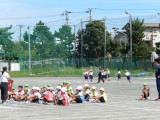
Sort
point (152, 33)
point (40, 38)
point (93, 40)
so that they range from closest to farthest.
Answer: point (93, 40) < point (152, 33) < point (40, 38)

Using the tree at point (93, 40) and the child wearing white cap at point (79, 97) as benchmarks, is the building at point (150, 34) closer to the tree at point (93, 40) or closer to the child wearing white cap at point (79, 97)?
the tree at point (93, 40)

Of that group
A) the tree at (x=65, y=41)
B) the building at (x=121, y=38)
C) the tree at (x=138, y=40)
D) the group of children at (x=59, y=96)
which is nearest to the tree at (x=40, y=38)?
the tree at (x=65, y=41)

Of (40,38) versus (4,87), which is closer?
(4,87)

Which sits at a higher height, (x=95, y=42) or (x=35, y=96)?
(x=95, y=42)

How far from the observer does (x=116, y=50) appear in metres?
88.2

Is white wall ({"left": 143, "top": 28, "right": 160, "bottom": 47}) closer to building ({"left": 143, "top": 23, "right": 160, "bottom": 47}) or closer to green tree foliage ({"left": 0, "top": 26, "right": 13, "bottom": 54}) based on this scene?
building ({"left": 143, "top": 23, "right": 160, "bottom": 47})

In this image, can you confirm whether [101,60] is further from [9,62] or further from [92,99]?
[92,99]

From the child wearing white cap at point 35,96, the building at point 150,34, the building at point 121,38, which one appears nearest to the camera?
the child wearing white cap at point 35,96

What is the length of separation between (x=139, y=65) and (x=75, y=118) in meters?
54.9

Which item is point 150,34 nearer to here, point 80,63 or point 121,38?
point 121,38

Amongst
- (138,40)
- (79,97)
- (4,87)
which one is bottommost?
(79,97)

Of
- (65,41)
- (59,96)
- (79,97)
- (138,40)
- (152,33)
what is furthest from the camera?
(65,41)

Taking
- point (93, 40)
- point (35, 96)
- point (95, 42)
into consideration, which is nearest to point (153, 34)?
point (95, 42)

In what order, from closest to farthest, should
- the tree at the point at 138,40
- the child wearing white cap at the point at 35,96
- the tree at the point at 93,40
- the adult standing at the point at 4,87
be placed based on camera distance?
the adult standing at the point at 4,87 → the child wearing white cap at the point at 35,96 → the tree at the point at 138,40 → the tree at the point at 93,40
